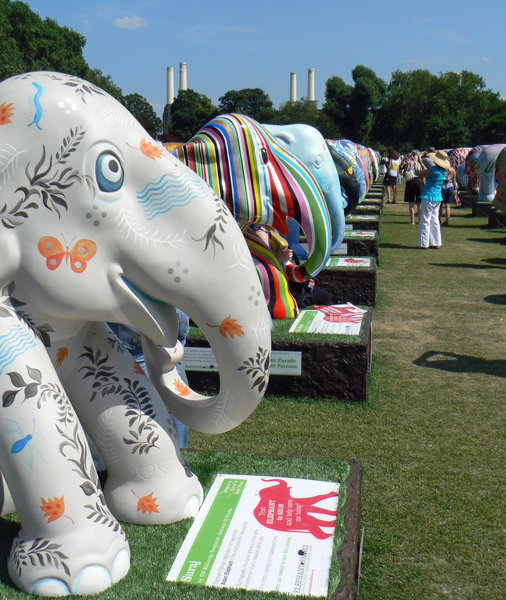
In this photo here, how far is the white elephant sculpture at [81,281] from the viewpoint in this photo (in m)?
1.28

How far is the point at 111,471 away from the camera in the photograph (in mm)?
1589

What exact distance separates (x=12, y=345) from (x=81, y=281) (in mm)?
190

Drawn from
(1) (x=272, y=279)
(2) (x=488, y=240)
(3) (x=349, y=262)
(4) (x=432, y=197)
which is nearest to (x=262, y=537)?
(1) (x=272, y=279)

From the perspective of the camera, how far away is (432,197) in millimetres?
8797

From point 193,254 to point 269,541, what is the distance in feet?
2.56

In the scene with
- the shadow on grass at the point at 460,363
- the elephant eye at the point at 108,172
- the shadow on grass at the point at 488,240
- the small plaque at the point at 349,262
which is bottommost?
the shadow on grass at the point at 488,240

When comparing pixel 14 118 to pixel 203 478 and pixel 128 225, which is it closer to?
pixel 128 225

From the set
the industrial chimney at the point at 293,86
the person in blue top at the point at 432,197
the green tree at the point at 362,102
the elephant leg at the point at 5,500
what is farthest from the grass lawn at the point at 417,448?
the industrial chimney at the point at 293,86

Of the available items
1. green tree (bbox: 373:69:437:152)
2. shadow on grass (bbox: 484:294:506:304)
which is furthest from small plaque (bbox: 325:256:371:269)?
green tree (bbox: 373:69:437:152)

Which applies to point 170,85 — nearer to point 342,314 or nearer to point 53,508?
point 342,314

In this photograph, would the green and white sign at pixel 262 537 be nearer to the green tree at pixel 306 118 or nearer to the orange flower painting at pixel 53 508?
the orange flower painting at pixel 53 508

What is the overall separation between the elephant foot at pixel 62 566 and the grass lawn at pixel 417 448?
0.05m

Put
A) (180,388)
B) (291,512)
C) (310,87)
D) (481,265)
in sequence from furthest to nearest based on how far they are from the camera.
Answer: (310,87)
(481,265)
(291,512)
(180,388)

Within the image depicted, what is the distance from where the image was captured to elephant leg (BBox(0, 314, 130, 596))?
4.23ft
